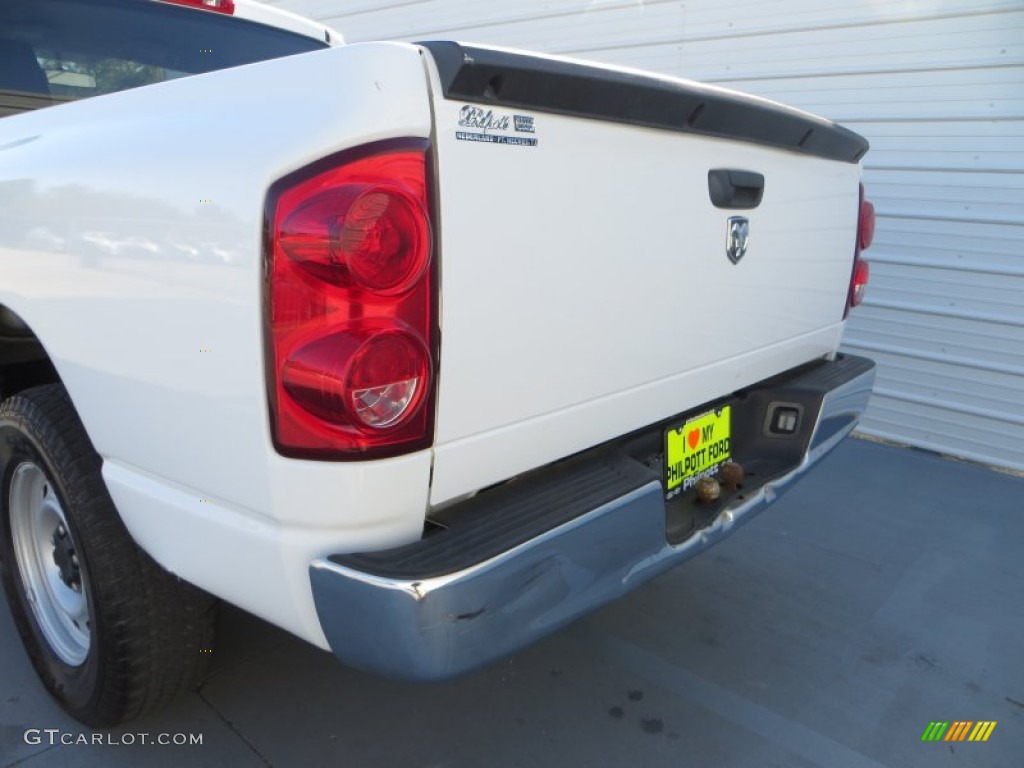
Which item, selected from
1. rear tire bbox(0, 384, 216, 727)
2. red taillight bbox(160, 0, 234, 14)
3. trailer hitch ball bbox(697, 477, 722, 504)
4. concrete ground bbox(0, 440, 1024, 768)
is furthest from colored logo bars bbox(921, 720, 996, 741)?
red taillight bbox(160, 0, 234, 14)

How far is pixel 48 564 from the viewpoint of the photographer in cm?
237

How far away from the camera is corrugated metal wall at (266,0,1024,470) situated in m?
4.17

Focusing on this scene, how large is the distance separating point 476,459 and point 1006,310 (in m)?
3.84

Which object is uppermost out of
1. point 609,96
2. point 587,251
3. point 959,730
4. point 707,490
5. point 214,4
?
point 214,4

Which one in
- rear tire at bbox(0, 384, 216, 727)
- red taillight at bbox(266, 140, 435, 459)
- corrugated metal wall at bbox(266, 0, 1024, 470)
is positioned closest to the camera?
red taillight at bbox(266, 140, 435, 459)

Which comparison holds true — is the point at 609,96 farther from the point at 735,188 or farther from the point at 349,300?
the point at 349,300

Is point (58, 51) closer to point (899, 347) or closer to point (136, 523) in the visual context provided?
point (136, 523)

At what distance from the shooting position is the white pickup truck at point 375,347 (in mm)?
1404

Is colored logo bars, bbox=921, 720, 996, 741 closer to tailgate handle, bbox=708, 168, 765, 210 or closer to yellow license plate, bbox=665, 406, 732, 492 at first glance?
yellow license plate, bbox=665, 406, 732, 492

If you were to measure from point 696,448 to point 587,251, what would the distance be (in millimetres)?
782

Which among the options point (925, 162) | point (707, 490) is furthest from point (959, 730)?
point (925, 162)

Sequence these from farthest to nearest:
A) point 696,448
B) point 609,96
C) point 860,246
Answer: point 860,246 → point 696,448 → point 609,96

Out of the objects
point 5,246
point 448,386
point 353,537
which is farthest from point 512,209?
point 5,246

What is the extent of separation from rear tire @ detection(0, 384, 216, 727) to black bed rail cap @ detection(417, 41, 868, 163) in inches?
50.9
